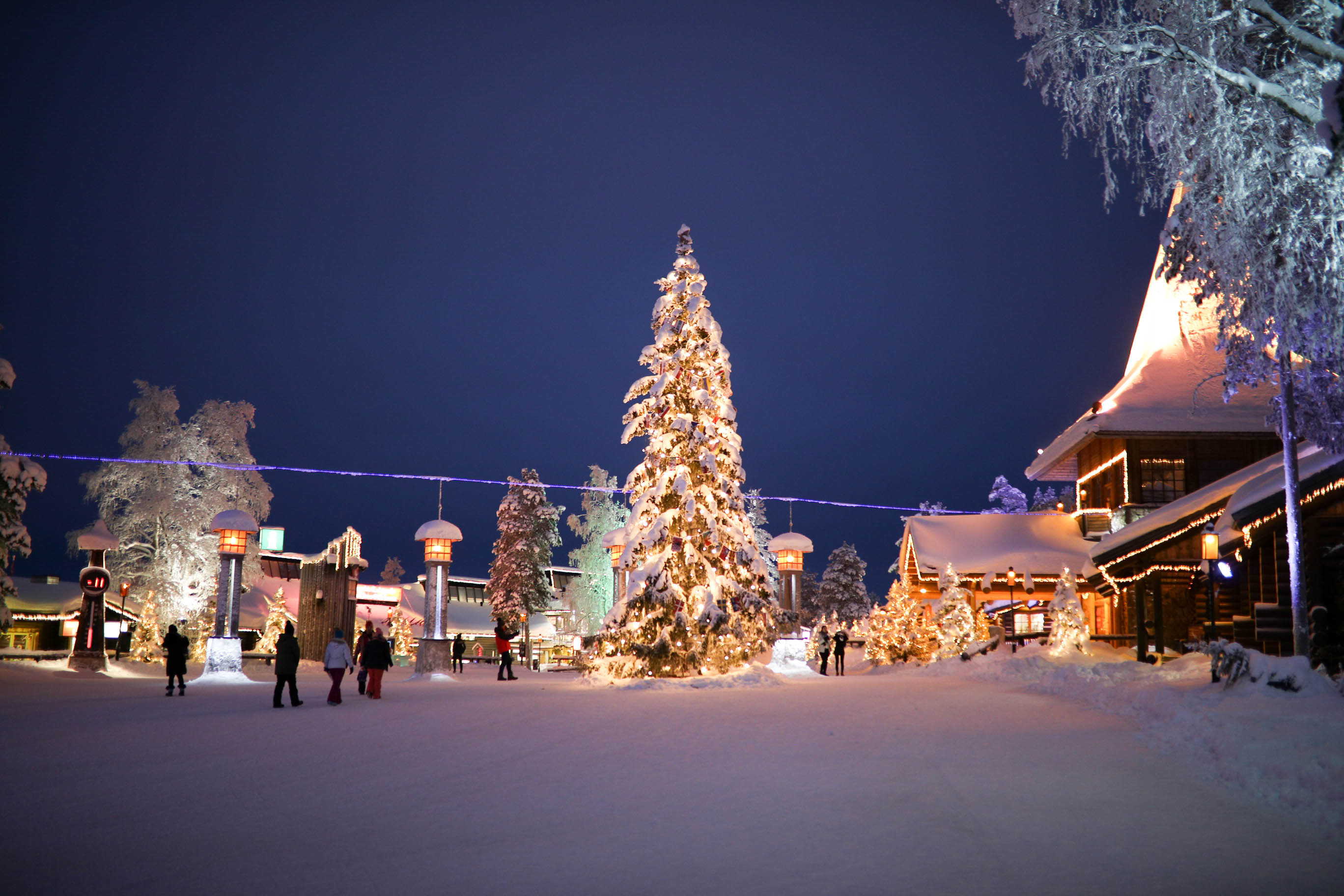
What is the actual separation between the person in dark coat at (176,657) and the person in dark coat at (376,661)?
365cm

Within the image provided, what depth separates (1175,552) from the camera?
2372 cm

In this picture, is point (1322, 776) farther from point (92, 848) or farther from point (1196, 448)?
point (1196, 448)

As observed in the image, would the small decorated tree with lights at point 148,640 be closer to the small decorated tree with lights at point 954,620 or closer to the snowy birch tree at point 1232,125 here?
the small decorated tree with lights at point 954,620

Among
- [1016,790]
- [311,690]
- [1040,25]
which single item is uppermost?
[1040,25]

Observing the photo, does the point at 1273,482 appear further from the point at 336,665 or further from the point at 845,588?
the point at 845,588

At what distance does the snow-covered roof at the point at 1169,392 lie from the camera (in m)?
30.1

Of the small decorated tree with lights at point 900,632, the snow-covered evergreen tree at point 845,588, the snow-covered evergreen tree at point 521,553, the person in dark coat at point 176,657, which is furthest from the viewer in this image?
the snow-covered evergreen tree at point 845,588

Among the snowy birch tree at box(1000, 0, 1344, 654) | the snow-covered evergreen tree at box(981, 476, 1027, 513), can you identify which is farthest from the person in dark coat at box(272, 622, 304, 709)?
the snow-covered evergreen tree at box(981, 476, 1027, 513)

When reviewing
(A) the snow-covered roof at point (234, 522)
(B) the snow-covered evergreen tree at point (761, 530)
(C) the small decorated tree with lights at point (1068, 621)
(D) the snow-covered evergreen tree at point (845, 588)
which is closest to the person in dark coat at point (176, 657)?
(A) the snow-covered roof at point (234, 522)

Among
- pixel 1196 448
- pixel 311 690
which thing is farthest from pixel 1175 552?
pixel 311 690

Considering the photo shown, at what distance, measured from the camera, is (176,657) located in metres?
19.4

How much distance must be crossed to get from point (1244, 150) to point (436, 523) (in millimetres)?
24152

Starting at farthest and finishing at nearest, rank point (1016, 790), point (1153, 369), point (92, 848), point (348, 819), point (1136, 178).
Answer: point (1153, 369), point (1136, 178), point (1016, 790), point (348, 819), point (92, 848)

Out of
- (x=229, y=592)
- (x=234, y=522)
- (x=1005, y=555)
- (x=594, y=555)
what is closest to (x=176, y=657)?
(x=229, y=592)
